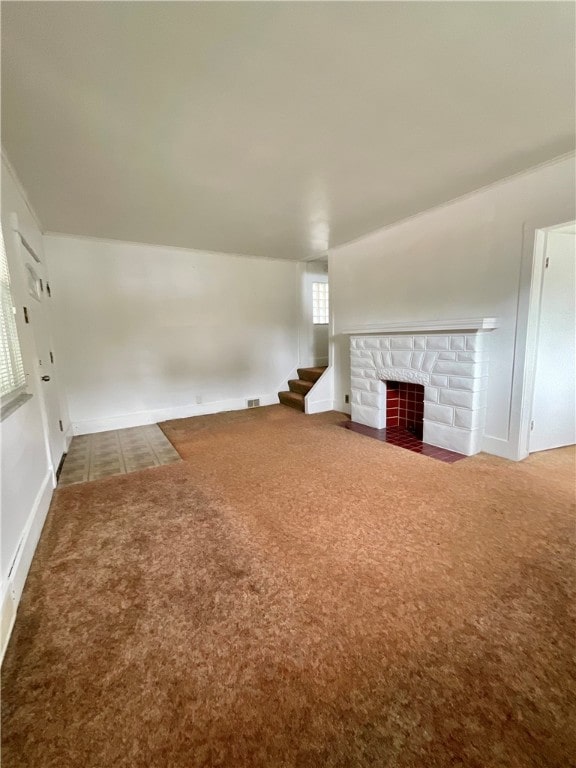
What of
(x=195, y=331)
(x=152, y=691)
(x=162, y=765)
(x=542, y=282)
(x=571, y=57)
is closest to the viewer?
(x=162, y=765)

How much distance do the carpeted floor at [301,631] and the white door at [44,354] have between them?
0.79 metres

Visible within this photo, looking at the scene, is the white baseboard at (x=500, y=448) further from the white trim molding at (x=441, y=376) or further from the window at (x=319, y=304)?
the window at (x=319, y=304)

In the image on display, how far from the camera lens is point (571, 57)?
4.74 ft

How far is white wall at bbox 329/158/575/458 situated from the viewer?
249 cm

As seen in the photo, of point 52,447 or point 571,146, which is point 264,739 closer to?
point 52,447

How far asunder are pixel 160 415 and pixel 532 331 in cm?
443

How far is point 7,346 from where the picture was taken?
72.1 inches

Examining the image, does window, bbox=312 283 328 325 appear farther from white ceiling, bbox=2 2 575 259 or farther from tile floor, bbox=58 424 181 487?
tile floor, bbox=58 424 181 487

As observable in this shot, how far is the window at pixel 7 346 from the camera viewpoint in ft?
5.69

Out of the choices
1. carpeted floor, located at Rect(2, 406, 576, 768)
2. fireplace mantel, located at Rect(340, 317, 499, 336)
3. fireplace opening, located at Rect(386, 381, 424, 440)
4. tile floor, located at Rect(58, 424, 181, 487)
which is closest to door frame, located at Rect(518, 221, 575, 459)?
fireplace mantel, located at Rect(340, 317, 499, 336)

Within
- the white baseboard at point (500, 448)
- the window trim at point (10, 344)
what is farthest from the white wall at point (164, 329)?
the white baseboard at point (500, 448)

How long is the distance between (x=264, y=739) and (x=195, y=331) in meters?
4.40

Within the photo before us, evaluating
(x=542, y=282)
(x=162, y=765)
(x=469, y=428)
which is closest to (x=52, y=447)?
(x=162, y=765)

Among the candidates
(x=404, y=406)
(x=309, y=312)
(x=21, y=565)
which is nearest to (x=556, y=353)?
(x=404, y=406)
